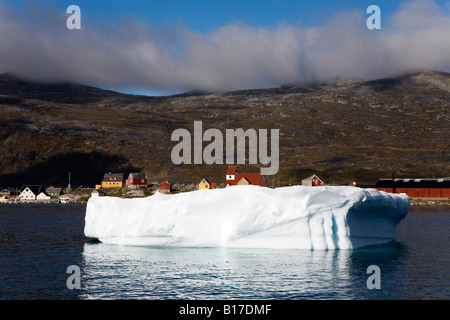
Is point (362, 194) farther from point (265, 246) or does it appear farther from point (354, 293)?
point (354, 293)

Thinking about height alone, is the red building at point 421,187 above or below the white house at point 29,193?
above

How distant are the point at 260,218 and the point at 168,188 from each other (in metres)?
107

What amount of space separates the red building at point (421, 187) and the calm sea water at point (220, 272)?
89232 millimetres

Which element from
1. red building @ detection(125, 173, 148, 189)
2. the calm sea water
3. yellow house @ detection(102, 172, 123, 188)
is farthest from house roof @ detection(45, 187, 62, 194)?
the calm sea water

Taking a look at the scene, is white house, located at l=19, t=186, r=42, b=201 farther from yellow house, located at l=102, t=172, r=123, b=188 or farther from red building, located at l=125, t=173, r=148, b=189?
red building, located at l=125, t=173, r=148, b=189

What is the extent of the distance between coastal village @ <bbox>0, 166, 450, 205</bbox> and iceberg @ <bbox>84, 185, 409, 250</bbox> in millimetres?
80726

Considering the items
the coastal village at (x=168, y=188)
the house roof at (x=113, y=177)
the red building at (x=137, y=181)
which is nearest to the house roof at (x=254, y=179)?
the coastal village at (x=168, y=188)

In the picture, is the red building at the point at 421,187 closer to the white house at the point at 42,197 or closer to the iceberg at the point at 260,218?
the iceberg at the point at 260,218

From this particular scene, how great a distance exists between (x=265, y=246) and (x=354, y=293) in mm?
11526

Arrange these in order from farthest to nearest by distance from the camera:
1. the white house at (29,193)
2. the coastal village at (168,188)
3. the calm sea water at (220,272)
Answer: the white house at (29,193) < the coastal village at (168,188) < the calm sea water at (220,272)

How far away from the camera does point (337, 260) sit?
29.8 meters

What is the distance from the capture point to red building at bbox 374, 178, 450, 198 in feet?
404

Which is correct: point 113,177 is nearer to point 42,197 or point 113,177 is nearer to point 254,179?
point 42,197

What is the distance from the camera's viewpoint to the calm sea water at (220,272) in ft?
72.4
